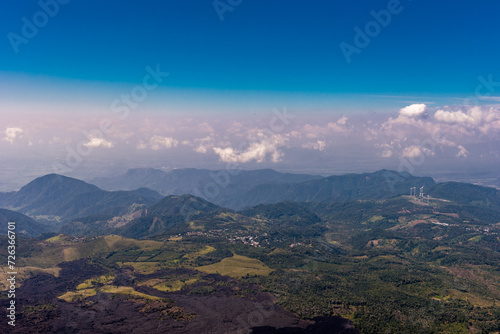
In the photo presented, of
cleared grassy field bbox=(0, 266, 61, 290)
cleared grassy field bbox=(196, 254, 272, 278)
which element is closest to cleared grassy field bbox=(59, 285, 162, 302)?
cleared grassy field bbox=(0, 266, 61, 290)

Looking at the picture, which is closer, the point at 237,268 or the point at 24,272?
the point at 24,272

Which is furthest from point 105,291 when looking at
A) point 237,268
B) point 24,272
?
point 237,268

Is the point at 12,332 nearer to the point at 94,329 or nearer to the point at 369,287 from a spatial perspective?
the point at 94,329

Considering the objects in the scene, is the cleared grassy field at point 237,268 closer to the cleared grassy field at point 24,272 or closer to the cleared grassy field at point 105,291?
the cleared grassy field at point 105,291

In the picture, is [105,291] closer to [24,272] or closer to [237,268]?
[24,272]

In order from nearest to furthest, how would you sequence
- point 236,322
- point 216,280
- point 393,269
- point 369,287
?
point 236,322, point 369,287, point 216,280, point 393,269

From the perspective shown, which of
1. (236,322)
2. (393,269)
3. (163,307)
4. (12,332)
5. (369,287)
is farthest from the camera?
A: (393,269)

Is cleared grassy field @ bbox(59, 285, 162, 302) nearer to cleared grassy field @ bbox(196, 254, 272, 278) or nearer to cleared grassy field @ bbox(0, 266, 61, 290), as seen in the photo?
cleared grassy field @ bbox(0, 266, 61, 290)

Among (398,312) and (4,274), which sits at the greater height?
(398,312)

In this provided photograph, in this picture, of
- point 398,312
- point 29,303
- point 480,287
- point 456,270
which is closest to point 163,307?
point 29,303
